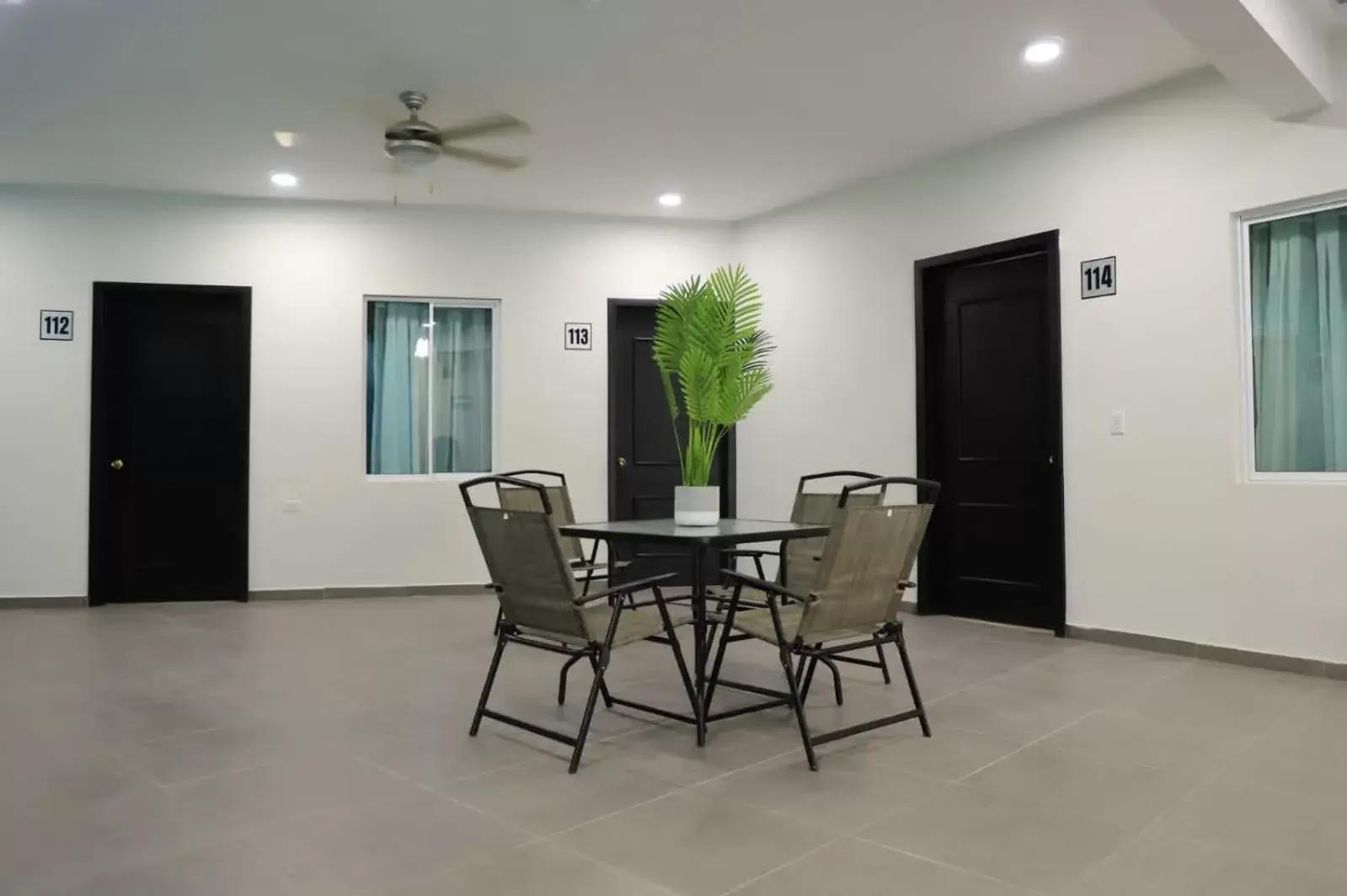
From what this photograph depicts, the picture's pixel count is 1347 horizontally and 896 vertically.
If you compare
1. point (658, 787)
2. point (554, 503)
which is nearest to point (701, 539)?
point (658, 787)

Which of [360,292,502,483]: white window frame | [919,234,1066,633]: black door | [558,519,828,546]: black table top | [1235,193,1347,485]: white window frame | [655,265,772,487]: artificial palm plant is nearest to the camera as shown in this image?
[558,519,828,546]: black table top

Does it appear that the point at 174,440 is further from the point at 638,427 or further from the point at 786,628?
the point at 786,628

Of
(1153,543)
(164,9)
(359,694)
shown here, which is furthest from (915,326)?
(164,9)

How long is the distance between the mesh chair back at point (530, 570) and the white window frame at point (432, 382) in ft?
13.0

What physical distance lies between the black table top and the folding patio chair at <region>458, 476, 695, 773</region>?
6.5 inches

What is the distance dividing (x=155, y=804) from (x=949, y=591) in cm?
467

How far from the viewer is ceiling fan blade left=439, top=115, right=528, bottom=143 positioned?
5105mm

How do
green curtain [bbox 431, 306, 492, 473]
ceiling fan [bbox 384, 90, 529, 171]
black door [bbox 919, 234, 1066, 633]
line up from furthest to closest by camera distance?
green curtain [bbox 431, 306, 492, 473], black door [bbox 919, 234, 1066, 633], ceiling fan [bbox 384, 90, 529, 171]

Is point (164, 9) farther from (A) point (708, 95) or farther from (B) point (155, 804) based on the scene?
(B) point (155, 804)

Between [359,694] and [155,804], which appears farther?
[359,694]

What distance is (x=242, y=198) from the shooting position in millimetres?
6766

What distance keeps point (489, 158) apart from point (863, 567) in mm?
3501

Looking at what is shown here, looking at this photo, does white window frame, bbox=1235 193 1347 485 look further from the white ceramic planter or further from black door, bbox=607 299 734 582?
black door, bbox=607 299 734 582

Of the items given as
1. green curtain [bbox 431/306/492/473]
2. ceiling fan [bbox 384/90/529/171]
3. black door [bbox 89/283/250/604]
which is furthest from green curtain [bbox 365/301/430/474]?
ceiling fan [bbox 384/90/529/171]
